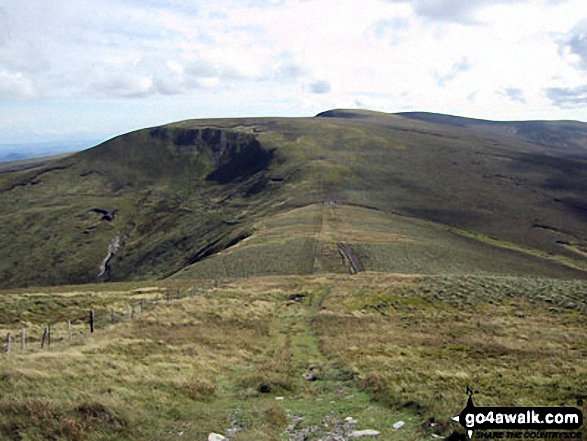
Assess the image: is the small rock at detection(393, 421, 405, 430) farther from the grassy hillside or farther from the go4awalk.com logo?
the go4awalk.com logo

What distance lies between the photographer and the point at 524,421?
12.6 meters

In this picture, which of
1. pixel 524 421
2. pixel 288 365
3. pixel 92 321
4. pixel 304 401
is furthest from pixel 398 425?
pixel 92 321

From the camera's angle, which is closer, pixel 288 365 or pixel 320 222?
pixel 288 365

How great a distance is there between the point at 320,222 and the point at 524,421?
263 ft

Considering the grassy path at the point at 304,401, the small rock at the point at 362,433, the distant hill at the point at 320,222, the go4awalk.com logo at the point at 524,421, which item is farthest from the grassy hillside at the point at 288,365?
the distant hill at the point at 320,222

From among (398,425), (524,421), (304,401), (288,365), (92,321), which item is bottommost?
(92,321)

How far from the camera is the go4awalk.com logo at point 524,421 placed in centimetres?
1174

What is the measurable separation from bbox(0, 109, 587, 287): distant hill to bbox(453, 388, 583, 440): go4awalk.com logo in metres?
47.8

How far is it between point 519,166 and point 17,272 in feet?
607

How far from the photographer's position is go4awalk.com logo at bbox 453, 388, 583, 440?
38.5 ft

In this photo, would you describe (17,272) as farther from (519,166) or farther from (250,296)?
(519,166)

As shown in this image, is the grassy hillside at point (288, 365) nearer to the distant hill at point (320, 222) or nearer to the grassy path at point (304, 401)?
the grassy path at point (304, 401)

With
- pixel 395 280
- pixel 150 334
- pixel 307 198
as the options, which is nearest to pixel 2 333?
pixel 150 334

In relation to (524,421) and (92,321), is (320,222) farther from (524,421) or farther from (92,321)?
(524,421)
